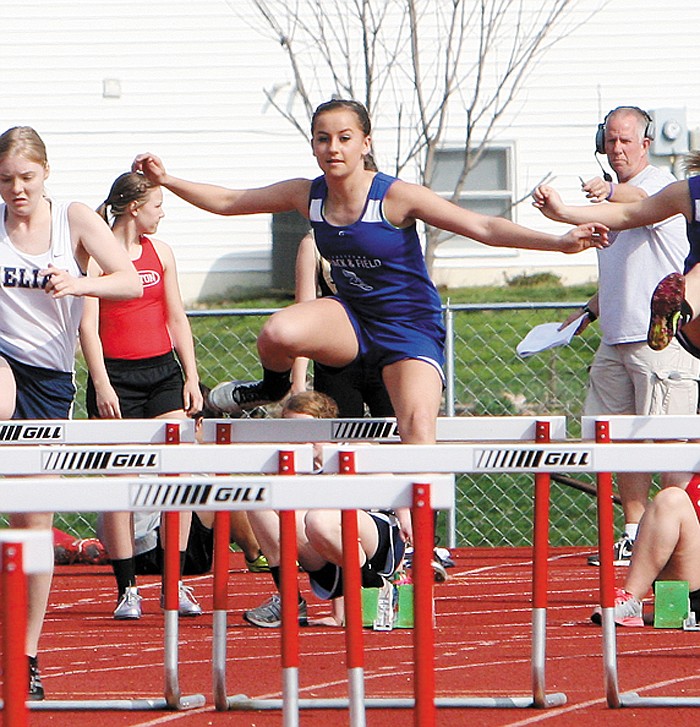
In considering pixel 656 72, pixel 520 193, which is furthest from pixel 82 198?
pixel 656 72

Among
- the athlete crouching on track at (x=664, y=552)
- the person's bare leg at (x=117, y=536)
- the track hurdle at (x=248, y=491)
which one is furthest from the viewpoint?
the person's bare leg at (x=117, y=536)

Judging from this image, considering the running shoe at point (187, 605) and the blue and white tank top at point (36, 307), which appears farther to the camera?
the running shoe at point (187, 605)

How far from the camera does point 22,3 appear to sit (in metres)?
18.1

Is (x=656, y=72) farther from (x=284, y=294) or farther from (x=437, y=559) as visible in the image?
(x=437, y=559)

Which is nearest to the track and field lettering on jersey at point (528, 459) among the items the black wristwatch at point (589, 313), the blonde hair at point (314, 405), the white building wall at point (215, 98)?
the blonde hair at point (314, 405)

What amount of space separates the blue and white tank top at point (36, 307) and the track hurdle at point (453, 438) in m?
0.65

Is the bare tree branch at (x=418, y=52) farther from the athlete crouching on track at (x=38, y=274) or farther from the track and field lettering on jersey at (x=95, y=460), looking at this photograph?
the track and field lettering on jersey at (x=95, y=460)

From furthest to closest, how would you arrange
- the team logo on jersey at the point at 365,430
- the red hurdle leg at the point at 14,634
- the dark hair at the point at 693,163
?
the dark hair at the point at 693,163, the team logo on jersey at the point at 365,430, the red hurdle leg at the point at 14,634

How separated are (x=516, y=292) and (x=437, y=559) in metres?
9.15

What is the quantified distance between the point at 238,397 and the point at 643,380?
249 cm

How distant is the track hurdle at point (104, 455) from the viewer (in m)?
4.50

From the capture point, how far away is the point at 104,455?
181 inches

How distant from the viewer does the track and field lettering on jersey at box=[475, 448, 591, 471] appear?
14.4 ft

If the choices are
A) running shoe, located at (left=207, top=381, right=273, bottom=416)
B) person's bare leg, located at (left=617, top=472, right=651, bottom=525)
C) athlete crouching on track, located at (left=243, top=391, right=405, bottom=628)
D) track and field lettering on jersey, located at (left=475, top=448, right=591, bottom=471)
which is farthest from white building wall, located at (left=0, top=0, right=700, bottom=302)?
track and field lettering on jersey, located at (left=475, top=448, right=591, bottom=471)
